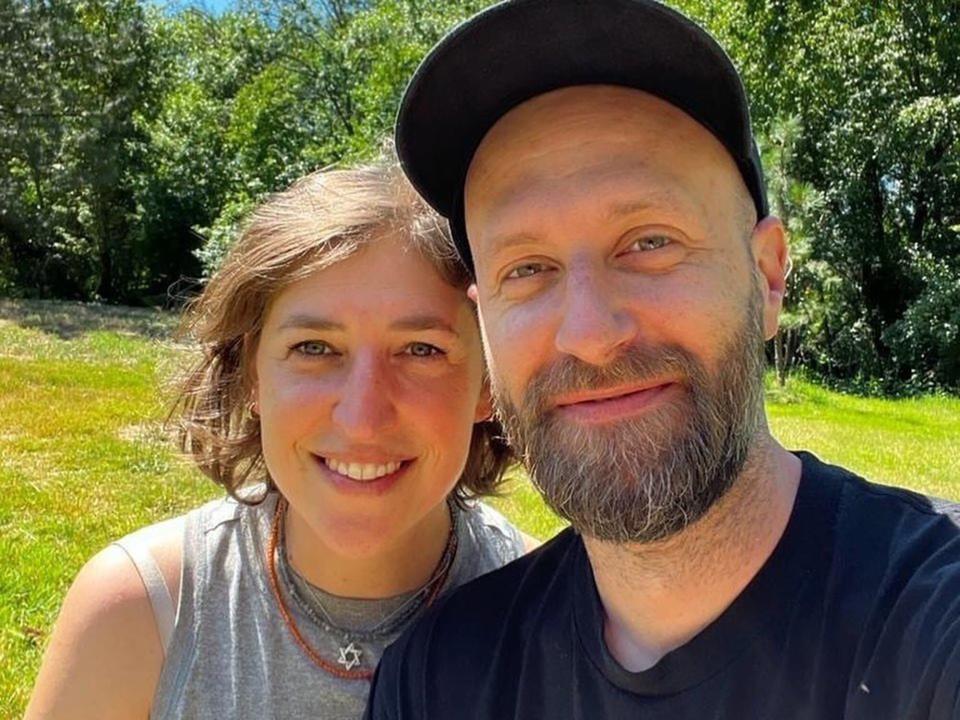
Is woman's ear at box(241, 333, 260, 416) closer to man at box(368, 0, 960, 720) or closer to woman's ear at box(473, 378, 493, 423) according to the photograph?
woman's ear at box(473, 378, 493, 423)

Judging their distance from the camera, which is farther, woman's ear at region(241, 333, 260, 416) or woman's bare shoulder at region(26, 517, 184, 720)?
woman's ear at region(241, 333, 260, 416)

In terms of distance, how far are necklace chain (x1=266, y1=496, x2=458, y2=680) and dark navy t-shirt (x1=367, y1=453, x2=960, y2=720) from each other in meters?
0.23

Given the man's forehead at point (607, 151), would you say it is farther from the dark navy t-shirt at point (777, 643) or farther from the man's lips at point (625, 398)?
the dark navy t-shirt at point (777, 643)

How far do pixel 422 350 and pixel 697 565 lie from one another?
73cm

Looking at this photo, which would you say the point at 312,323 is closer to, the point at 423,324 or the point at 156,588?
the point at 423,324

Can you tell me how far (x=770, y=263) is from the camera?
181 cm

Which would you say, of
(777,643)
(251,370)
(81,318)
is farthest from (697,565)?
(81,318)

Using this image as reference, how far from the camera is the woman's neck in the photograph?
2.13 m

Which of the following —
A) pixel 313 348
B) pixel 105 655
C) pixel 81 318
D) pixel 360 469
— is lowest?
pixel 81 318

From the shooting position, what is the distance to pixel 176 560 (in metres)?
2.06

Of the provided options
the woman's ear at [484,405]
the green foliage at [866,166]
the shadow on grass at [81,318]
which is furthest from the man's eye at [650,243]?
the green foliage at [866,166]

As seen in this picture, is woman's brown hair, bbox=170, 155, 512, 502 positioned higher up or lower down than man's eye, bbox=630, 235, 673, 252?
lower down

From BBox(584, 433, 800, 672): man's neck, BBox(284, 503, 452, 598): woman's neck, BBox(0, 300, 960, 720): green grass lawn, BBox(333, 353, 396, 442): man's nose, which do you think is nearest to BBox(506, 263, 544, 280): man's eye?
BBox(333, 353, 396, 442): man's nose

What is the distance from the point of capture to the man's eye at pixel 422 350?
2.02 m
